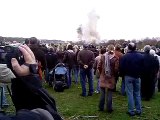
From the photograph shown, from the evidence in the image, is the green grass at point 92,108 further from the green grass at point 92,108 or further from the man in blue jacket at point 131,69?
the man in blue jacket at point 131,69

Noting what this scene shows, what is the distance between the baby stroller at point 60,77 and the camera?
13289 mm

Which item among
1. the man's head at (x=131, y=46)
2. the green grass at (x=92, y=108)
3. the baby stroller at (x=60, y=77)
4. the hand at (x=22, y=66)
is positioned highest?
the hand at (x=22, y=66)

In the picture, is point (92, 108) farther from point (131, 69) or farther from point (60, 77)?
point (60, 77)

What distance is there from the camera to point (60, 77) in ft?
44.7

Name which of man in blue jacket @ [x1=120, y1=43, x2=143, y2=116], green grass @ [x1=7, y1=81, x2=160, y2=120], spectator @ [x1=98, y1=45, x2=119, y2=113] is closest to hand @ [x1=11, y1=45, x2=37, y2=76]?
green grass @ [x1=7, y1=81, x2=160, y2=120]

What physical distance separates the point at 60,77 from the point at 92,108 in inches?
153

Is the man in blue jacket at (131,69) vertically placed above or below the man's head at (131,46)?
below

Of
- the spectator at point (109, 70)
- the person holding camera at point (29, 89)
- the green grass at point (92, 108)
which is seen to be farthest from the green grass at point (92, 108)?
the person holding camera at point (29, 89)

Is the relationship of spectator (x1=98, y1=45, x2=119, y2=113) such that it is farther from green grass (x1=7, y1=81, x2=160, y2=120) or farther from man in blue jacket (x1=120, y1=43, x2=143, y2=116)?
green grass (x1=7, y1=81, x2=160, y2=120)

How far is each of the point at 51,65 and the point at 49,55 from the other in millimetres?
427

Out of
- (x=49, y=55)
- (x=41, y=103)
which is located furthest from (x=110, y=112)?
(x=41, y=103)

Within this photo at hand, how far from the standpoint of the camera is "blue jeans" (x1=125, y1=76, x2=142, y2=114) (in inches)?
352

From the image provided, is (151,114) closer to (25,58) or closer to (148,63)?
(148,63)

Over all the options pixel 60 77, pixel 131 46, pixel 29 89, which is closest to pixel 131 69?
pixel 131 46
